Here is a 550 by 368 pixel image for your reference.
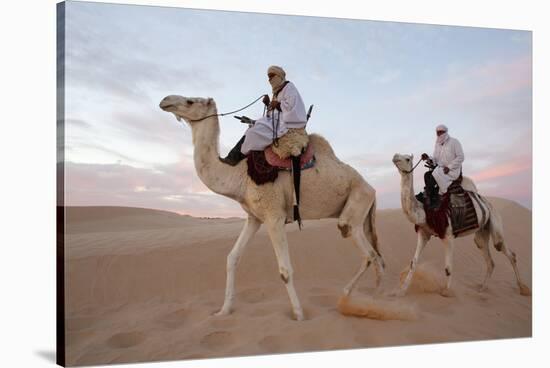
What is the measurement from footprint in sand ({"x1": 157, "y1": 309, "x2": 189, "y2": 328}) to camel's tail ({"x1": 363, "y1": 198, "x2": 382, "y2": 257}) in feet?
7.51

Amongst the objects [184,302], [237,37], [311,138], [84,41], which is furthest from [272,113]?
[184,302]

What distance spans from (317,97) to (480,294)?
11.2ft

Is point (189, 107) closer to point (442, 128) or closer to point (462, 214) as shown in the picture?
point (442, 128)

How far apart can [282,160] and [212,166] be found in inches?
29.1

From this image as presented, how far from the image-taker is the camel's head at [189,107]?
20.0 ft

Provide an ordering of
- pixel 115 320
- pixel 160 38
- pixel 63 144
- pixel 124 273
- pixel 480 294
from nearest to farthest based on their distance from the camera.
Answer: pixel 63 144, pixel 115 320, pixel 160 38, pixel 124 273, pixel 480 294

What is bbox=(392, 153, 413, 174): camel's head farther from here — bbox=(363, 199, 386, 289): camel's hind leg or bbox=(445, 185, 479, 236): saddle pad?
bbox=(445, 185, 479, 236): saddle pad

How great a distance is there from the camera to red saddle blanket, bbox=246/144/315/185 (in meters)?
6.17

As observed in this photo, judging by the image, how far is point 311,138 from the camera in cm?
661

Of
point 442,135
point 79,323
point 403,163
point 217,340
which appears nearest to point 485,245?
point 442,135

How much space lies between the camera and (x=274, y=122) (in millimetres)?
6293

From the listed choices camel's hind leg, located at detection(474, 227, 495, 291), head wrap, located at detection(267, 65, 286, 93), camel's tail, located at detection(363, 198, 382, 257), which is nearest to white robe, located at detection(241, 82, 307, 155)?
head wrap, located at detection(267, 65, 286, 93)

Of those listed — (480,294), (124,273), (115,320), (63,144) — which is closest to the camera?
(63,144)

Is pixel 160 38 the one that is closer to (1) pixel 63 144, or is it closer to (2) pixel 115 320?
(1) pixel 63 144
